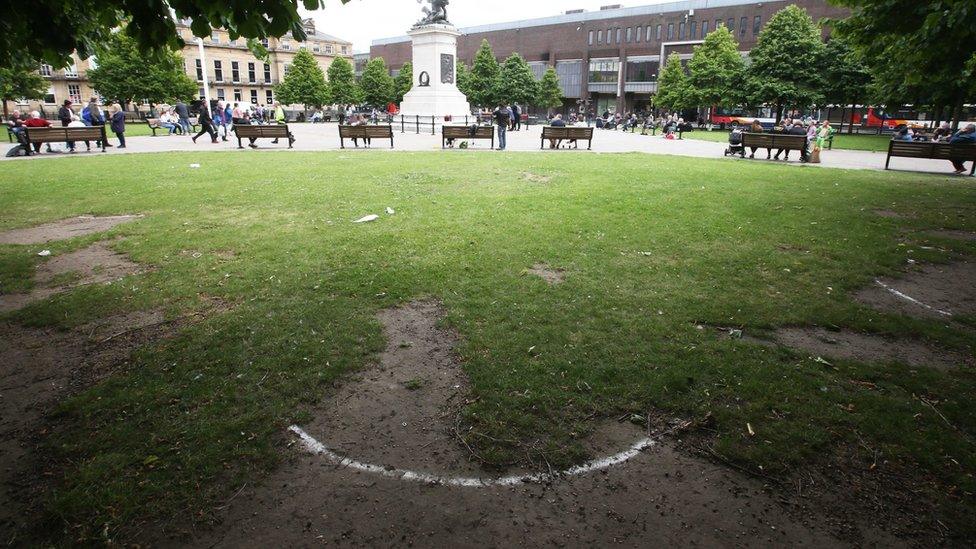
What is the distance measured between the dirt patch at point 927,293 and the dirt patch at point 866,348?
0.92 m

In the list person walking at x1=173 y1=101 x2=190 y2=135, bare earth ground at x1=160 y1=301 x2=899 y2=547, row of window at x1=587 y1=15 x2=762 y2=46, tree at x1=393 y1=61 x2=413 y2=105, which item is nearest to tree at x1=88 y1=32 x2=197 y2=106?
person walking at x1=173 y1=101 x2=190 y2=135

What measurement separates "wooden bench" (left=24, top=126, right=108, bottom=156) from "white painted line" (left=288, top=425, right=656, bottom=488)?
2281 centimetres

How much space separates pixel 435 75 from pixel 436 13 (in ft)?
12.2

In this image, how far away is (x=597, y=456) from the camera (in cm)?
352

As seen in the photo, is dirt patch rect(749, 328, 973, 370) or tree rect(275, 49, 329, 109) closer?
dirt patch rect(749, 328, 973, 370)

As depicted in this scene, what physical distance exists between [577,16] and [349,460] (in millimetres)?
93867

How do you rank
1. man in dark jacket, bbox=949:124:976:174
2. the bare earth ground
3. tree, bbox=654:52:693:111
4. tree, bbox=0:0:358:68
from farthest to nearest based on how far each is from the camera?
tree, bbox=654:52:693:111 → man in dark jacket, bbox=949:124:976:174 → tree, bbox=0:0:358:68 → the bare earth ground

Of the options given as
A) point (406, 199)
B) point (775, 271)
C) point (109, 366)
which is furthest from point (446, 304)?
point (406, 199)

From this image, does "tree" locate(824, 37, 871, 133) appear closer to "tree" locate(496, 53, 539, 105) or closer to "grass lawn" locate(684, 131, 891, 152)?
"grass lawn" locate(684, 131, 891, 152)

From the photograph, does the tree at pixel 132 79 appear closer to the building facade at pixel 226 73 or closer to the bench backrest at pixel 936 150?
the building facade at pixel 226 73

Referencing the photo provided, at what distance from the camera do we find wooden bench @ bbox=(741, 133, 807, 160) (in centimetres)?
1989

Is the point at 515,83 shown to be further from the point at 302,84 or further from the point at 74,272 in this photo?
the point at 74,272

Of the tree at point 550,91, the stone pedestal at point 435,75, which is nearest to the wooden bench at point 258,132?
the stone pedestal at point 435,75

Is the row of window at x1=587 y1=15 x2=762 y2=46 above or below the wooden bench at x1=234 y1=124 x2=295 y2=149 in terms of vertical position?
above
